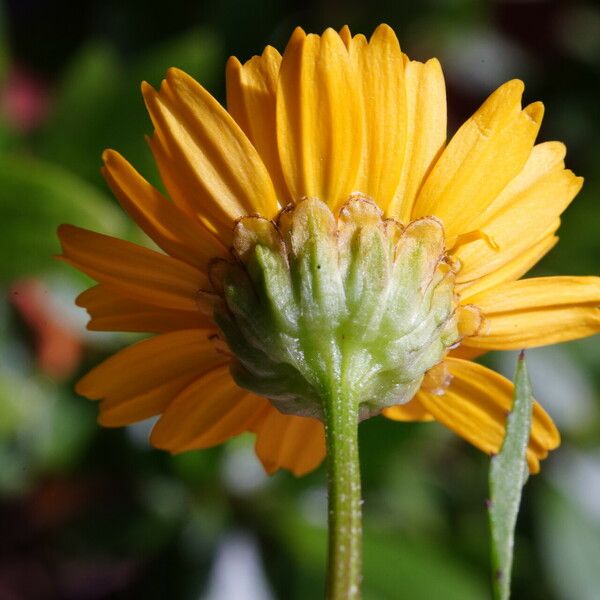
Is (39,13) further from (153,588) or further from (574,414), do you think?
(574,414)

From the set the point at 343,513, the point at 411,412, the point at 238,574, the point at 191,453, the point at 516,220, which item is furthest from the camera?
the point at 238,574

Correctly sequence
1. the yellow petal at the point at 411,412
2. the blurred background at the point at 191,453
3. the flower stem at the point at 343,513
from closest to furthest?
the flower stem at the point at 343,513 → the yellow petal at the point at 411,412 → the blurred background at the point at 191,453

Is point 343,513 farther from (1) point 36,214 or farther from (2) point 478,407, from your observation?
(1) point 36,214

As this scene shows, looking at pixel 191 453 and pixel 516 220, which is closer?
pixel 516 220

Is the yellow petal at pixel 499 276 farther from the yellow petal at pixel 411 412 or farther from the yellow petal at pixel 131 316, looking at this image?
the yellow petal at pixel 131 316

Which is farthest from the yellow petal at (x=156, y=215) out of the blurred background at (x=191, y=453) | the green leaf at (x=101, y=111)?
the green leaf at (x=101, y=111)

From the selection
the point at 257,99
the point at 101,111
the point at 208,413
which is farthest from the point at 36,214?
the point at 257,99
